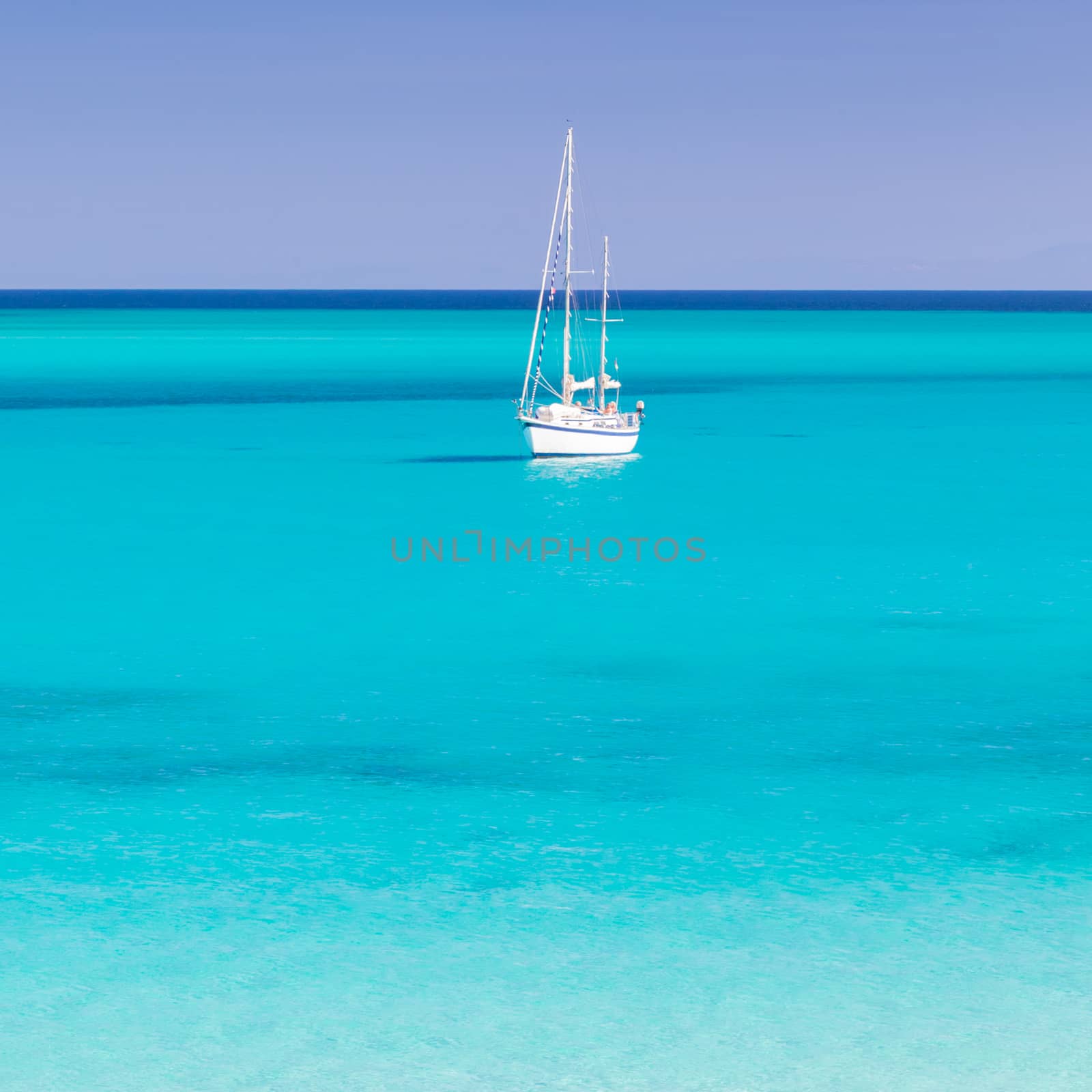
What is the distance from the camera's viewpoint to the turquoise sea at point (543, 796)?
43.1 ft

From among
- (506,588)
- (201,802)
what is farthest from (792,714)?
(506,588)

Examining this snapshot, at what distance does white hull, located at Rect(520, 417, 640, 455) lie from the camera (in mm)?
53906

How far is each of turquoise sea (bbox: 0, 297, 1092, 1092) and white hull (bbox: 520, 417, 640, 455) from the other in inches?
300

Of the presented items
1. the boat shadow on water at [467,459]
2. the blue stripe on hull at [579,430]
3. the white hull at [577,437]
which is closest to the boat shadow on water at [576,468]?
the white hull at [577,437]

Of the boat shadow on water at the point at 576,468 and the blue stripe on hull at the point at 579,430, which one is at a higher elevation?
the blue stripe on hull at the point at 579,430

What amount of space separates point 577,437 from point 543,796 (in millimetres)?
35962

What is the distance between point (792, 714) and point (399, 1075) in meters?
11.3

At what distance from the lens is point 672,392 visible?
3568 inches

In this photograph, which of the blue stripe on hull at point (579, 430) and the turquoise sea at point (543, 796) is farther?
the blue stripe on hull at point (579, 430)

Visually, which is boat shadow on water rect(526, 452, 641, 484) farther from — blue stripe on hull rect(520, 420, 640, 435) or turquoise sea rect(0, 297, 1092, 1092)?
turquoise sea rect(0, 297, 1092, 1092)

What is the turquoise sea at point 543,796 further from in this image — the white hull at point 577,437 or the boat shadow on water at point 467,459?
the boat shadow on water at point 467,459

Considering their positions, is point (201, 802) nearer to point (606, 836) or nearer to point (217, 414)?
point (606, 836)

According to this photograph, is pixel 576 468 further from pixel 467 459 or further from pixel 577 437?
pixel 467 459

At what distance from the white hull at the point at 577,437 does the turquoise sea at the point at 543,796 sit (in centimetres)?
762
